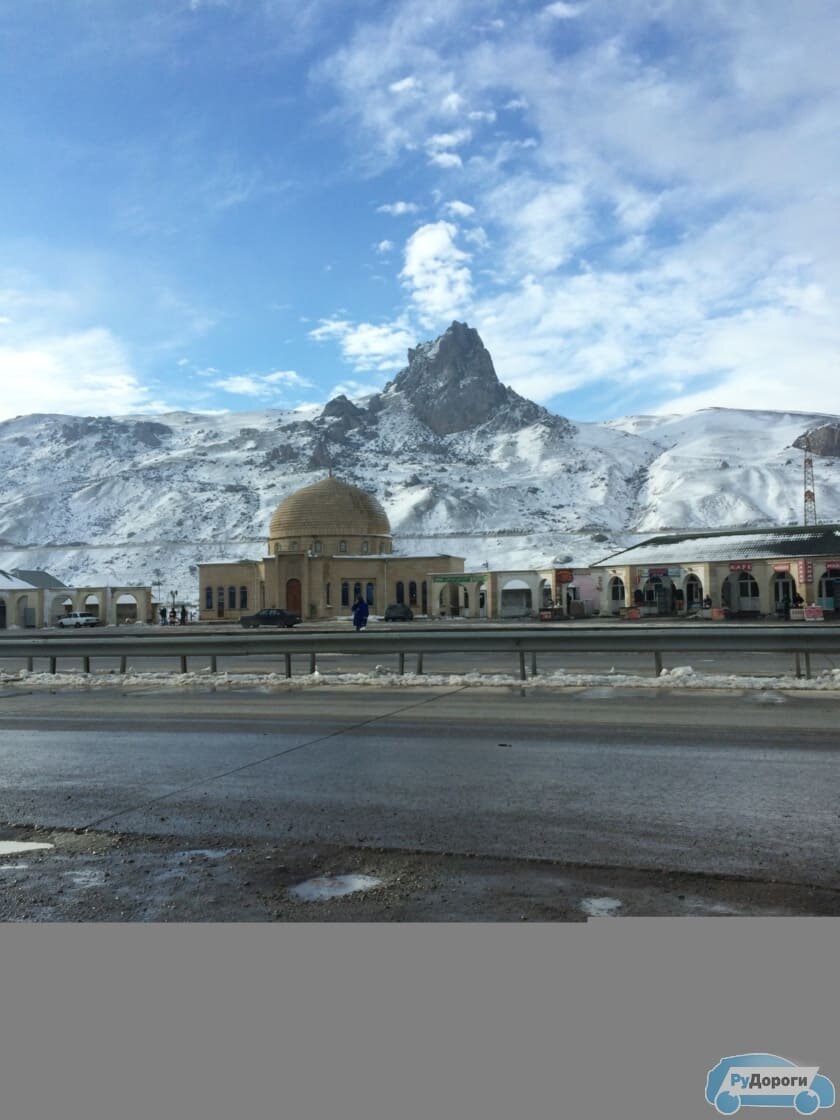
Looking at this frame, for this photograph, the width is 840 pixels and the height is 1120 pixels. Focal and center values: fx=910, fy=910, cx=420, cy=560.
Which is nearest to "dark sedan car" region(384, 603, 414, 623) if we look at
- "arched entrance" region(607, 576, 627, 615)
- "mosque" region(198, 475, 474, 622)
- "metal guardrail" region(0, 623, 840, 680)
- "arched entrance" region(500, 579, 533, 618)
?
"mosque" region(198, 475, 474, 622)

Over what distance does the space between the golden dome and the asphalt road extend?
204 feet

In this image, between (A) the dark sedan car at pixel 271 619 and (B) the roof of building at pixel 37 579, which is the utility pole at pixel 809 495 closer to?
(A) the dark sedan car at pixel 271 619

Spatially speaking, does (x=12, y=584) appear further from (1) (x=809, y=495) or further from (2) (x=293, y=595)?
(1) (x=809, y=495)

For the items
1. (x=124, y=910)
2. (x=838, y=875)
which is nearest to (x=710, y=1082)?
(x=838, y=875)

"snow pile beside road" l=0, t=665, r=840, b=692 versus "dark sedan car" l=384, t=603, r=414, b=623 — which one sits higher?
"dark sedan car" l=384, t=603, r=414, b=623

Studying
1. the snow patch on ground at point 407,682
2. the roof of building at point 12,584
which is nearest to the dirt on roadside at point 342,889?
the snow patch on ground at point 407,682

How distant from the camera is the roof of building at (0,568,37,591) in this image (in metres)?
67.9

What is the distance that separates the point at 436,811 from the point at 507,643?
373 inches

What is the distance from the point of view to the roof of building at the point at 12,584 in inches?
2672

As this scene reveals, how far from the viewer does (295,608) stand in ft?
219

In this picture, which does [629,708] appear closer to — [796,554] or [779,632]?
[779,632]

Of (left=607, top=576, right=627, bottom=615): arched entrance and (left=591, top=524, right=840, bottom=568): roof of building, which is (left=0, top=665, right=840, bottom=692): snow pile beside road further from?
(left=607, top=576, right=627, bottom=615): arched entrance

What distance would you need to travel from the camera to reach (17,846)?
5668mm

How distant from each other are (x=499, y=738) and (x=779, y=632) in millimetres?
6843
